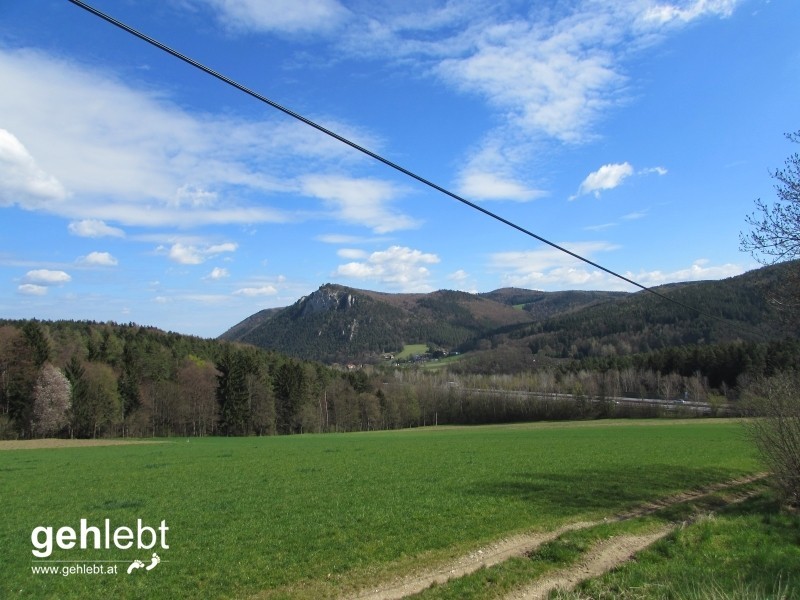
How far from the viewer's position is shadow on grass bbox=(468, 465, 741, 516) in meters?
16.5

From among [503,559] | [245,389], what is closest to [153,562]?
[503,559]

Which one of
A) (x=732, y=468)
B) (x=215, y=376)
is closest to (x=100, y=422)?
(x=215, y=376)

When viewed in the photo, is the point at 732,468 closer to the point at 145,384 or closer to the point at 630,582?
the point at 630,582

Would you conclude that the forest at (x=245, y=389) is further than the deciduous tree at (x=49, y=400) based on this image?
Yes

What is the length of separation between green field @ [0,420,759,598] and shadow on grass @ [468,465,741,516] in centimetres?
7

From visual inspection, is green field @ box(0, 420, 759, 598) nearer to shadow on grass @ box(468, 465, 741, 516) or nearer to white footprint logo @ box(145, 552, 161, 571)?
shadow on grass @ box(468, 465, 741, 516)

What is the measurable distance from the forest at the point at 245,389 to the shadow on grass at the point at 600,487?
115 ft

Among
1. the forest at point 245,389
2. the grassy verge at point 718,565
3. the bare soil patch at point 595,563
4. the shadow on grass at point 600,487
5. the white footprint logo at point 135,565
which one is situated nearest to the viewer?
the grassy verge at point 718,565

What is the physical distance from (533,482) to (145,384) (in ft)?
260

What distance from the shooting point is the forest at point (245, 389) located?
6875 centimetres

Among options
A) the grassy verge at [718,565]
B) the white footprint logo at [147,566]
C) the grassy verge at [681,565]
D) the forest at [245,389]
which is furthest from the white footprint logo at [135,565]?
the forest at [245,389]

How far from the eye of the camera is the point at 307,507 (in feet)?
53.7

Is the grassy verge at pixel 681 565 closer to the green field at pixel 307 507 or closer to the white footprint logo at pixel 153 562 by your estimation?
the green field at pixel 307 507

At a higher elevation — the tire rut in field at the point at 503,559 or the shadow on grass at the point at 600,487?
the tire rut in field at the point at 503,559
